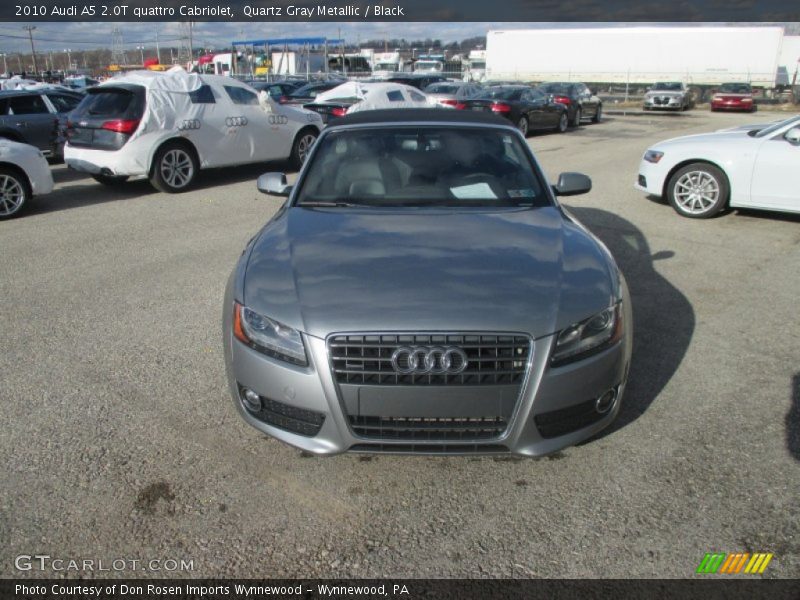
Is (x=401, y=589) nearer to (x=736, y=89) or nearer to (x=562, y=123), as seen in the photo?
(x=562, y=123)

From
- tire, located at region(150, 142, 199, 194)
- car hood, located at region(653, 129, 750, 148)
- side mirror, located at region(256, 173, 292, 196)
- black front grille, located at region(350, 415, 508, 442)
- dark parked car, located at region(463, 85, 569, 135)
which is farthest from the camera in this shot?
dark parked car, located at region(463, 85, 569, 135)

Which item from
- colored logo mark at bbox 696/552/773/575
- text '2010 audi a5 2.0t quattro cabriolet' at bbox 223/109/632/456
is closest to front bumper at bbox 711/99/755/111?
text '2010 audi a5 2.0t quattro cabriolet' at bbox 223/109/632/456

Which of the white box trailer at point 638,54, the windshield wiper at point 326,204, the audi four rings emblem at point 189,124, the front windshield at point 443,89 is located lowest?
the windshield wiper at point 326,204

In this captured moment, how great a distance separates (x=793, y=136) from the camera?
26.9ft

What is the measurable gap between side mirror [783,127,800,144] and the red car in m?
30.5

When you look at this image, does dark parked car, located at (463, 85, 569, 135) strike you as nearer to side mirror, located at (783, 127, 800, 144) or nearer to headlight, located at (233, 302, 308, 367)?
side mirror, located at (783, 127, 800, 144)

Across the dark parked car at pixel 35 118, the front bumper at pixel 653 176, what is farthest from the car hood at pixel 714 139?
the dark parked car at pixel 35 118

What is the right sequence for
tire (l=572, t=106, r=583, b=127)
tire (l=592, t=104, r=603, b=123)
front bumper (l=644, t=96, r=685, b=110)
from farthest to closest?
1. front bumper (l=644, t=96, r=685, b=110)
2. tire (l=592, t=104, r=603, b=123)
3. tire (l=572, t=106, r=583, b=127)

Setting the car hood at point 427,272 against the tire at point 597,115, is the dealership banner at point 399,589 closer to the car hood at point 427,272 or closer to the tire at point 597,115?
the car hood at point 427,272

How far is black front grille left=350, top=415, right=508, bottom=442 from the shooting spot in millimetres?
2797

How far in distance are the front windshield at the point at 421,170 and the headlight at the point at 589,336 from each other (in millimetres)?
1264

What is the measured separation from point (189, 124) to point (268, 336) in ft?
29.4
